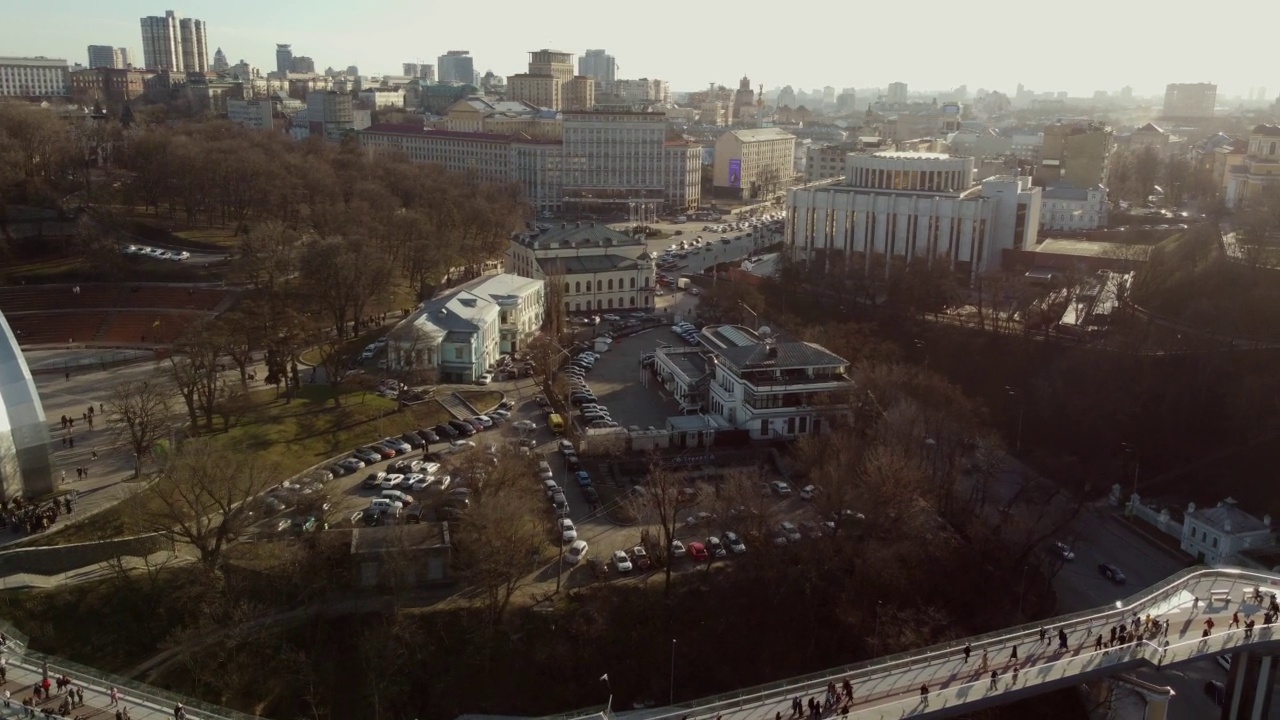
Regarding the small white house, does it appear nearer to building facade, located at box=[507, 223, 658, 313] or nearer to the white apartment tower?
building facade, located at box=[507, 223, 658, 313]

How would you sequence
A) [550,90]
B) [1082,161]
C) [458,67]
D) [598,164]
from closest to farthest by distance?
[1082,161], [598,164], [550,90], [458,67]

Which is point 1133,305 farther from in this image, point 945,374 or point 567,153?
point 567,153

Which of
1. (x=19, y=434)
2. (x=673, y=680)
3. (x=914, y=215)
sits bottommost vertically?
(x=673, y=680)

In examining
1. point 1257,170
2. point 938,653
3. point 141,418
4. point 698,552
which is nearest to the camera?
point 938,653

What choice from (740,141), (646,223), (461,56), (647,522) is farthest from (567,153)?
(461,56)

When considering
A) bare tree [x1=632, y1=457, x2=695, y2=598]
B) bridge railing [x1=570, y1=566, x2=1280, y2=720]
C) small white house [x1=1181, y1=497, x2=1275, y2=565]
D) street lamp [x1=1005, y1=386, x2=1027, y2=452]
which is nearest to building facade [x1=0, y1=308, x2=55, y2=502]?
bare tree [x1=632, y1=457, x2=695, y2=598]

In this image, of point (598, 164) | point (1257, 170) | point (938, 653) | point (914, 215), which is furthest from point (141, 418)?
point (1257, 170)

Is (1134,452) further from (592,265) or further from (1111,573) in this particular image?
(592,265)
